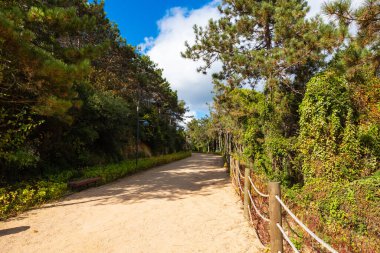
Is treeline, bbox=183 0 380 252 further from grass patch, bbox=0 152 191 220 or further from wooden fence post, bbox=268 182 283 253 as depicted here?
grass patch, bbox=0 152 191 220

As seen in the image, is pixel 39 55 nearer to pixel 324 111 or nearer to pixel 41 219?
pixel 41 219

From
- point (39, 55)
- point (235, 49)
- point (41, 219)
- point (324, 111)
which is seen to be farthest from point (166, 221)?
point (235, 49)

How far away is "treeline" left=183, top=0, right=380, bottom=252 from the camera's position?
551 cm

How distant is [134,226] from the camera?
5.23 m

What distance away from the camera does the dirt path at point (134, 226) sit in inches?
168

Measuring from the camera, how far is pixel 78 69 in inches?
240

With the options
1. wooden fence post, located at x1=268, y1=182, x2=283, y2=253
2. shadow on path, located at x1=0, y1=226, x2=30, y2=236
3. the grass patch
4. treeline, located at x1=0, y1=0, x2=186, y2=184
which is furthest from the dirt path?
treeline, located at x1=0, y1=0, x2=186, y2=184

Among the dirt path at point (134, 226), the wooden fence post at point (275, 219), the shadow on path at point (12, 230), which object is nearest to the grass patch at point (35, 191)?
the dirt path at point (134, 226)

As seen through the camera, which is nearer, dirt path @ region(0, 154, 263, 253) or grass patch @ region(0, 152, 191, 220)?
dirt path @ region(0, 154, 263, 253)

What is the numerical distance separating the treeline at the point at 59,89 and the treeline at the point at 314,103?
18.8 ft

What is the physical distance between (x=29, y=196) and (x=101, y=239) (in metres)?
3.54

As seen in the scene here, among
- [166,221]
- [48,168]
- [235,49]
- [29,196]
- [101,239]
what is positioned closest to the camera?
[101,239]

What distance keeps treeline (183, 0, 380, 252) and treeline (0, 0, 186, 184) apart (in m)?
5.72

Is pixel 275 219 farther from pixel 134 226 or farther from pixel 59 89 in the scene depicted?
pixel 59 89
